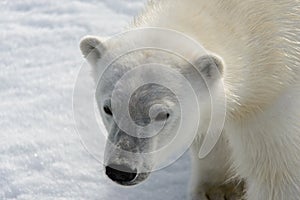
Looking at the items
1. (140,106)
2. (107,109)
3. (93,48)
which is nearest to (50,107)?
(93,48)

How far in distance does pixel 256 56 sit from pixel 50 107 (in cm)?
154

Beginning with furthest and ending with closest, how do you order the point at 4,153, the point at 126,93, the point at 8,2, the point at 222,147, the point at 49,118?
the point at 8,2
the point at 49,118
the point at 4,153
the point at 222,147
the point at 126,93

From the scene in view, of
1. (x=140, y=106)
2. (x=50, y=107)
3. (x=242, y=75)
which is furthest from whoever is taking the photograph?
(x=50, y=107)

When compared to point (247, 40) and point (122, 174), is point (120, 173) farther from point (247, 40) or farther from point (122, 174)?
point (247, 40)

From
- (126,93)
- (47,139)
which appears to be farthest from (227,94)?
(47,139)

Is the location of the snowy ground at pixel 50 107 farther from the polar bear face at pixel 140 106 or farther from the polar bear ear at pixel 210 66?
the polar bear ear at pixel 210 66

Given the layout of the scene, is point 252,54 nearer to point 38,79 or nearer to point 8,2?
point 38,79

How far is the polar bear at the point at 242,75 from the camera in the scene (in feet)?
7.86

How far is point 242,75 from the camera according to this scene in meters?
2.52

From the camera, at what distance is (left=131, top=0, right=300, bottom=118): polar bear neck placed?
250 centimetres

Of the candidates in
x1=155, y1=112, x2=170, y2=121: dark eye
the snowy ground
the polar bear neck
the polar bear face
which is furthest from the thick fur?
the snowy ground

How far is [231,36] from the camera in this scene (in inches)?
99.1

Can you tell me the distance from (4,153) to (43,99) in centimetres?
49

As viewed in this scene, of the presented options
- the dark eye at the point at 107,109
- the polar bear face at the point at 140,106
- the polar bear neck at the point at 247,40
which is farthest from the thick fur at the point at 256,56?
the dark eye at the point at 107,109
